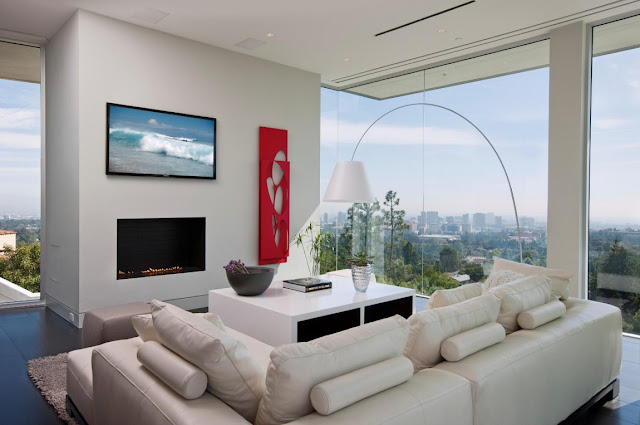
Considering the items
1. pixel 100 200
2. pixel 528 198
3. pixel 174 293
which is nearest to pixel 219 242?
pixel 174 293

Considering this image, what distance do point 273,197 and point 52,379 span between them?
3.29m

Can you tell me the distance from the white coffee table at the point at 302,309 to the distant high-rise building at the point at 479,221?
2.05m

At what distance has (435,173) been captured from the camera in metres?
5.85

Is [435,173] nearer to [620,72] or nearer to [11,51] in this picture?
[620,72]

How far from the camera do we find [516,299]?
2289mm

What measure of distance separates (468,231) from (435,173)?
855 millimetres

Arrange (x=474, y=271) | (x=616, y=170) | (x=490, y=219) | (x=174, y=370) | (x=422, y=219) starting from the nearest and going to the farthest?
1. (x=174, y=370)
2. (x=616, y=170)
3. (x=490, y=219)
4. (x=474, y=271)
5. (x=422, y=219)

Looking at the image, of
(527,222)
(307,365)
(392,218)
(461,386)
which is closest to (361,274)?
(461,386)

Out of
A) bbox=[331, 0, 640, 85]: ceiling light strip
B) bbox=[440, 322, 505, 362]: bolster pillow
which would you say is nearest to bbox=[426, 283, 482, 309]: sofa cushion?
bbox=[440, 322, 505, 362]: bolster pillow

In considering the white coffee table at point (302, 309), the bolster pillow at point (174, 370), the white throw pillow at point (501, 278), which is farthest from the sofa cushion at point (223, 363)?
the white throw pillow at point (501, 278)

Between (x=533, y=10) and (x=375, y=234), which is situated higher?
(x=533, y=10)

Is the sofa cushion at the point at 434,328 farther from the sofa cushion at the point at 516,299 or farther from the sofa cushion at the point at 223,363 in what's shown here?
the sofa cushion at the point at 223,363

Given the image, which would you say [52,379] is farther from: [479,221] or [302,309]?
[479,221]

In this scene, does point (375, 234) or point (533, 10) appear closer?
point (533, 10)
